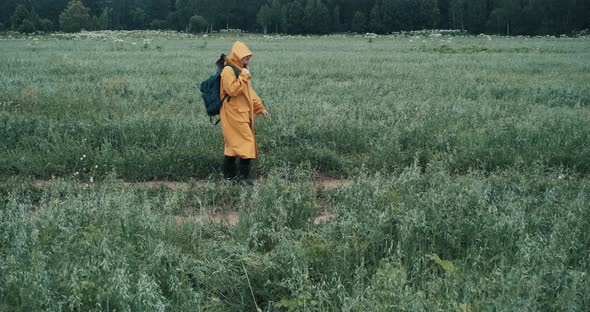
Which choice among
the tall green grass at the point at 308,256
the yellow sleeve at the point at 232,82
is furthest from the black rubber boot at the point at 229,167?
the tall green grass at the point at 308,256

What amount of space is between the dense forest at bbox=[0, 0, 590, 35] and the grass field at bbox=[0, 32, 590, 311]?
78404mm

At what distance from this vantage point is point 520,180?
670 cm

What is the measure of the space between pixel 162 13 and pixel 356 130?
13252cm

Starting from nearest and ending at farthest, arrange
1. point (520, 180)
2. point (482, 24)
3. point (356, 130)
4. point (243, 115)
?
point (520, 180) < point (243, 115) < point (356, 130) < point (482, 24)

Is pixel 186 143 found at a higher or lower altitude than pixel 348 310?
higher

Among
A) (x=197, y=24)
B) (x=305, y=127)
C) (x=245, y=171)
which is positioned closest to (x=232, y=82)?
(x=245, y=171)

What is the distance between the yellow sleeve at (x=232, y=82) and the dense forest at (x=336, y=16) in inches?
3166

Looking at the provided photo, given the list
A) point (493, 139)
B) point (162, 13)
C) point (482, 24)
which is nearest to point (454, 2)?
point (482, 24)

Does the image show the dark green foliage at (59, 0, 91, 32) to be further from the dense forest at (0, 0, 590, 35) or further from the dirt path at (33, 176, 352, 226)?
the dirt path at (33, 176, 352, 226)

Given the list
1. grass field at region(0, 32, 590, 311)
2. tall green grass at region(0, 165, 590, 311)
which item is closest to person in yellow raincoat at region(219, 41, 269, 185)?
grass field at region(0, 32, 590, 311)

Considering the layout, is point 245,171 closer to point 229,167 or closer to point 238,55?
point 229,167

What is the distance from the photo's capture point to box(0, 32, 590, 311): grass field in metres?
3.87

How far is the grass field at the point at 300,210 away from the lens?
3.87 metres

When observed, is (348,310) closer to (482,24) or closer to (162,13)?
(482,24)
